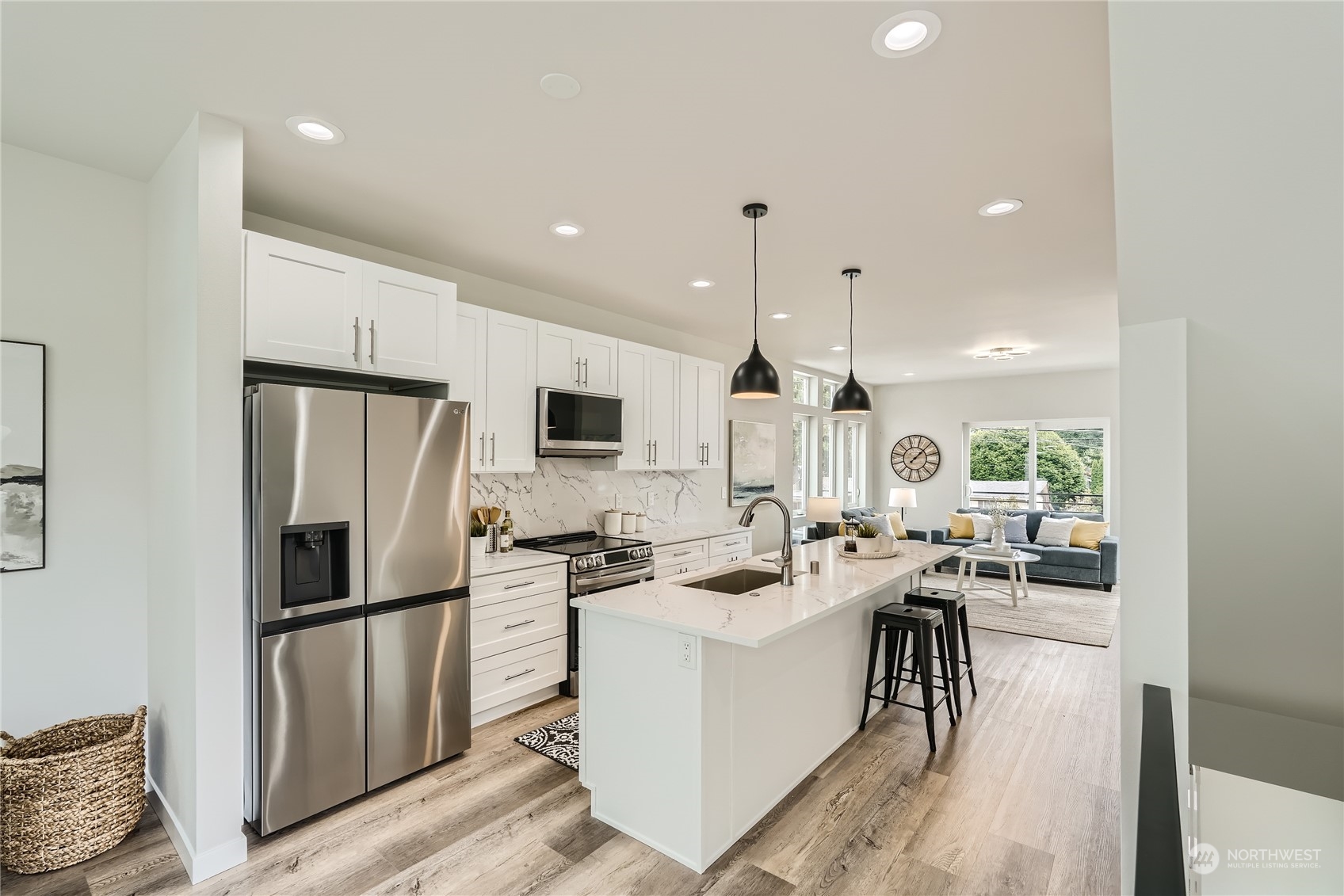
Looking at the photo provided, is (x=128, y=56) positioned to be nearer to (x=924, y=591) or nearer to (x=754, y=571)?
(x=754, y=571)

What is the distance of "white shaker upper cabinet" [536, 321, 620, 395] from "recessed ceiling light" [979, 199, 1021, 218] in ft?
8.33

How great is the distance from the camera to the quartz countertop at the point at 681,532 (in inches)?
186

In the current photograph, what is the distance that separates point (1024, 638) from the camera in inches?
200

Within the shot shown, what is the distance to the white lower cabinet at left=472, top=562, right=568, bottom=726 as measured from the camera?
329 cm

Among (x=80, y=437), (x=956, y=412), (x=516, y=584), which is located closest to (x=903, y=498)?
(x=956, y=412)

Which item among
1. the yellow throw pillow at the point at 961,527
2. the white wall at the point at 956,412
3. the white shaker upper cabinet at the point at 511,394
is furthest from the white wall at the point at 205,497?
the white wall at the point at 956,412

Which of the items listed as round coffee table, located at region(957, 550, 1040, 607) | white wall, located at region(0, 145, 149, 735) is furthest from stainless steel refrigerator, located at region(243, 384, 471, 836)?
round coffee table, located at region(957, 550, 1040, 607)

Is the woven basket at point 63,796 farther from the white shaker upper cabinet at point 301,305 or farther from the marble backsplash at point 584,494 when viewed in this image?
the marble backsplash at point 584,494

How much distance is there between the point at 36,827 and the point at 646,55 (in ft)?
10.7

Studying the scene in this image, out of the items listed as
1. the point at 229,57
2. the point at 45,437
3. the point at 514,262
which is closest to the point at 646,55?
the point at 229,57

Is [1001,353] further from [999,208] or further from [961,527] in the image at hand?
[999,208]

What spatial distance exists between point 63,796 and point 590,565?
238 centimetres

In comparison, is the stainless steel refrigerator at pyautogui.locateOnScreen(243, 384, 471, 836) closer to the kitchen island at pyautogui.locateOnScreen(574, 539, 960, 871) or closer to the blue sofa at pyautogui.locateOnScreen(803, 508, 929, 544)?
the kitchen island at pyautogui.locateOnScreen(574, 539, 960, 871)

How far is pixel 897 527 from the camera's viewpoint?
8047 mm
